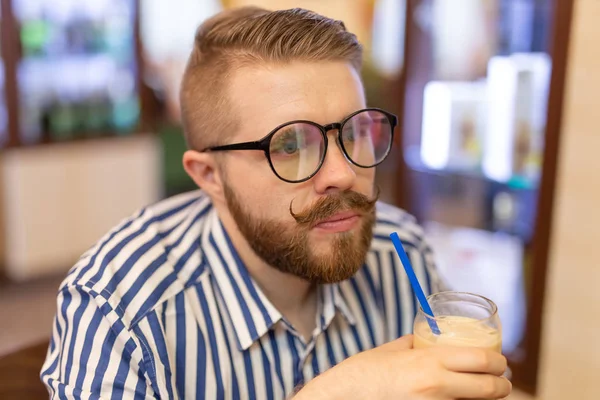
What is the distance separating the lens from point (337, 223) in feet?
3.87

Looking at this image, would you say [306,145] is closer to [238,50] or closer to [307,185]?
[307,185]

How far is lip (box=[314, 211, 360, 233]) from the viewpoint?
3.84ft

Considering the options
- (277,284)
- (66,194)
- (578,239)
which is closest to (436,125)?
(578,239)

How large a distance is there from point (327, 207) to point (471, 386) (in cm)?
41

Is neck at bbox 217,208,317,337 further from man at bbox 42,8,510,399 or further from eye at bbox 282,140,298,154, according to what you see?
eye at bbox 282,140,298,154

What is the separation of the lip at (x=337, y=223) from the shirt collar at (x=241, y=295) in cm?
21

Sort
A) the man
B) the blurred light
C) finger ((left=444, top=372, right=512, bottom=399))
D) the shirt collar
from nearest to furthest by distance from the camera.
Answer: finger ((left=444, top=372, right=512, bottom=399)) → the man → the shirt collar → the blurred light

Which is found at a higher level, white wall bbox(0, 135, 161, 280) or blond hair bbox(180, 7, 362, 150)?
blond hair bbox(180, 7, 362, 150)

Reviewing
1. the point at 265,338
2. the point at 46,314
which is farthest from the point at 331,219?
the point at 46,314

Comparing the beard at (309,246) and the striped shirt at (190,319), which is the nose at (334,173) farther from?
the striped shirt at (190,319)

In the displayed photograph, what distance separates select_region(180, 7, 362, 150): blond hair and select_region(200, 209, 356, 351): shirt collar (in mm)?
199

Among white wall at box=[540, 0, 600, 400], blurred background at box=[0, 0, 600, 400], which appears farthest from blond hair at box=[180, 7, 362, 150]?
white wall at box=[540, 0, 600, 400]

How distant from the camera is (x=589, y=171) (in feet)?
7.27

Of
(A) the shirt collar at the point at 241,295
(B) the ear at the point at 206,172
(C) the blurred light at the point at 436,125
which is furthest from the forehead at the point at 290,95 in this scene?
(C) the blurred light at the point at 436,125
